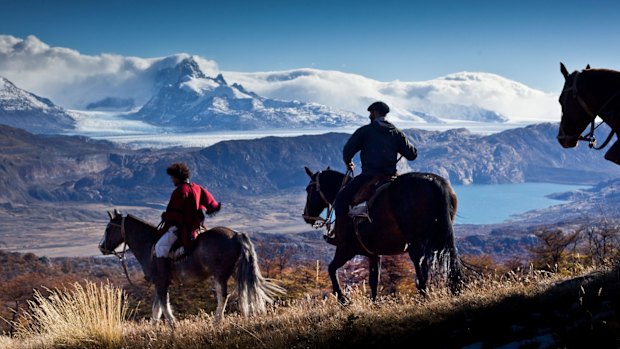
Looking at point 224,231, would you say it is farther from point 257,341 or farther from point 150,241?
point 257,341

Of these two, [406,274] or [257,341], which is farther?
[406,274]

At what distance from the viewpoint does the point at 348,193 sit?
40.9 ft

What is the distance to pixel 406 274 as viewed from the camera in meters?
46.9

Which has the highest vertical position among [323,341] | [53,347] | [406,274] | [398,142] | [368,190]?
[398,142]

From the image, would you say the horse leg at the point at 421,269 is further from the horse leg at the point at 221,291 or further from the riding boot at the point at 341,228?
the horse leg at the point at 221,291

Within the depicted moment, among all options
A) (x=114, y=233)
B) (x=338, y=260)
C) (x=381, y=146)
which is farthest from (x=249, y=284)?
(x=114, y=233)

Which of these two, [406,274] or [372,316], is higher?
[372,316]

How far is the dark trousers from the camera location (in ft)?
40.6

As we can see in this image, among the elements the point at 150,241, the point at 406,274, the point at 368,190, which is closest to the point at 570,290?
the point at 368,190

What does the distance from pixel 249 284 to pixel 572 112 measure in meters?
6.64

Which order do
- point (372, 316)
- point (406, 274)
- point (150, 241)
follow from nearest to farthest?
point (372, 316), point (150, 241), point (406, 274)

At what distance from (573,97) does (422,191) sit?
289cm

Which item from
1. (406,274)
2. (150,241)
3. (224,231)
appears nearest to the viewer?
(224,231)

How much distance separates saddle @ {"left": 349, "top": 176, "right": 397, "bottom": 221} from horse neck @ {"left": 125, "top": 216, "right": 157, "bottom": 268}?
15.2ft
